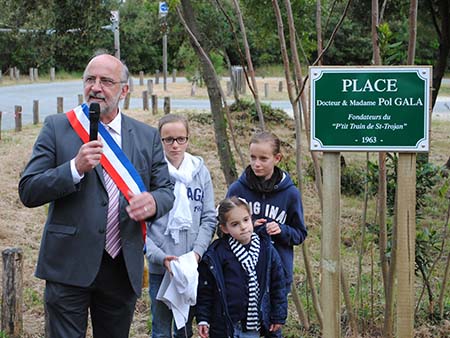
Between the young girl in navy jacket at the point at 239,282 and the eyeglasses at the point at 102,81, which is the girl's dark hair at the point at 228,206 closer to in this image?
the young girl in navy jacket at the point at 239,282

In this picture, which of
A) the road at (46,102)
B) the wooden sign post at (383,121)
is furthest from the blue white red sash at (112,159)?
the road at (46,102)

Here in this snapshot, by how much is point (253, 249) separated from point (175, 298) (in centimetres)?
55

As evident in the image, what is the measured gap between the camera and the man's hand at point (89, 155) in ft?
10.5

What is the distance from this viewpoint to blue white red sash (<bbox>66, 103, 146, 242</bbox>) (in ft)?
11.5

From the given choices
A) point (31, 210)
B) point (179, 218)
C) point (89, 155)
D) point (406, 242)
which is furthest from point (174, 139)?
point (31, 210)

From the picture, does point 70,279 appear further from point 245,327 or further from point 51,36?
point 51,36

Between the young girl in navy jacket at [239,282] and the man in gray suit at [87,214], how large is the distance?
0.60 meters

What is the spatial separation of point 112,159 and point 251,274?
3.64 feet

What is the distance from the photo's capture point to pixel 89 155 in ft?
10.5

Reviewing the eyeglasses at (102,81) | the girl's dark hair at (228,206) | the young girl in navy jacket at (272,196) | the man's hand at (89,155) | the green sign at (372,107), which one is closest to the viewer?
the man's hand at (89,155)

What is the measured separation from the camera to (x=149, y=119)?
17078 mm

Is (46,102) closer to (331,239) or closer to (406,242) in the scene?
(331,239)

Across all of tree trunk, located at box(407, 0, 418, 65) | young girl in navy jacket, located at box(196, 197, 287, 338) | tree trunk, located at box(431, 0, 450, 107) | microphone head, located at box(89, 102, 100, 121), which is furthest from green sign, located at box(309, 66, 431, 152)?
tree trunk, located at box(431, 0, 450, 107)

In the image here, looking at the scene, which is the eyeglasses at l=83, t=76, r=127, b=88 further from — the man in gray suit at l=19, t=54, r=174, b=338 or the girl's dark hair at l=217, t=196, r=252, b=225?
the girl's dark hair at l=217, t=196, r=252, b=225
